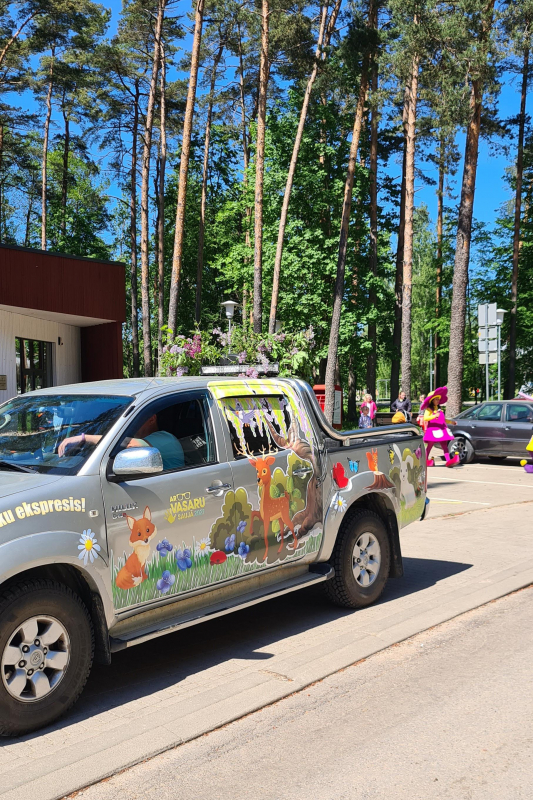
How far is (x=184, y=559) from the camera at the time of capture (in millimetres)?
4645

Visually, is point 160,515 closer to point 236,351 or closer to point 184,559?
point 184,559

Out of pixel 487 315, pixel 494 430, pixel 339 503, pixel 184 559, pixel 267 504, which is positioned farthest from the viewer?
pixel 487 315

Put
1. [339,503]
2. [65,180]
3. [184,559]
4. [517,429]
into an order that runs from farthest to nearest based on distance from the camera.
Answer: [65,180] → [517,429] → [339,503] → [184,559]

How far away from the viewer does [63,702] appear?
4070mm

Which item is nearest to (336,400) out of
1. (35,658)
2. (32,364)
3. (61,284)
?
(32,364)

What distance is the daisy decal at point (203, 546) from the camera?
4742 millimetres

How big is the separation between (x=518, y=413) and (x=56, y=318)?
42.2 feet

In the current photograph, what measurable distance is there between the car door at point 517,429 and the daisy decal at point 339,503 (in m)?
13.4

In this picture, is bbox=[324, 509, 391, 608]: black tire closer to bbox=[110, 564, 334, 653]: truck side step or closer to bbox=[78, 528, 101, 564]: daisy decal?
bbox=[110, 564, 334, 653]: truck side step

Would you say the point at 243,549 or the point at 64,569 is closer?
the point at 64,569

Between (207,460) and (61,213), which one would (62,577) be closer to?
(207,460)

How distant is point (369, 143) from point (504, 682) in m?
32.5

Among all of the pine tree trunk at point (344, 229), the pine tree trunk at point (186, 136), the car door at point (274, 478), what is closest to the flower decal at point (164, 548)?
the car door at point (274, 478)

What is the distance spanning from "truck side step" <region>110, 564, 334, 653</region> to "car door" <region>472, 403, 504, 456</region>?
1387 centimetres
